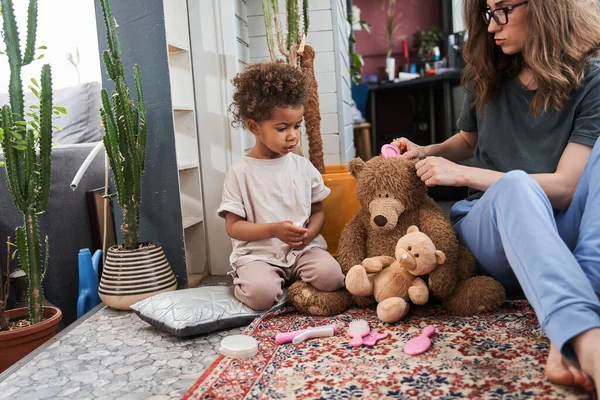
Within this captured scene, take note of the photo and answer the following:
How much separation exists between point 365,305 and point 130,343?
64cm

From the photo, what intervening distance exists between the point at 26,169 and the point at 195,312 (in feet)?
2.03

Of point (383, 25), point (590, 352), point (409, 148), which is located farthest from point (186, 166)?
point (383, 25)

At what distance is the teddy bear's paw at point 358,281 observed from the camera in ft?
4.67

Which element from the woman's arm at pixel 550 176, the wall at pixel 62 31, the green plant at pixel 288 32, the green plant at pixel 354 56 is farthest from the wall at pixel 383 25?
the woman's arm at pixel 550 176

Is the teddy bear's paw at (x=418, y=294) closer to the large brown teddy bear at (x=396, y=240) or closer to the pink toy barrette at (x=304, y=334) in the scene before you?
the large brown teddy bear at (x=396, y=240)

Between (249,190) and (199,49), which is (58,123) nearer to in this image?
(199,49)

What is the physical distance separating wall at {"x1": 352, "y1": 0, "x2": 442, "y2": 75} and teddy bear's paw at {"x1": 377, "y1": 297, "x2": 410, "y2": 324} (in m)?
4.32

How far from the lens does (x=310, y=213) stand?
1746 millimetres

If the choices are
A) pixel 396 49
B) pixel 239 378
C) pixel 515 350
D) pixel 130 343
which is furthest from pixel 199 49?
pixel 396 49

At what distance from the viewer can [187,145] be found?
208 centimetres

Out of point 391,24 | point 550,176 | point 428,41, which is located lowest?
point 550,176

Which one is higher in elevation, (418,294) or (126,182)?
(126,182)

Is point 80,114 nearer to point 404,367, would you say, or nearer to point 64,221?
point 64,221

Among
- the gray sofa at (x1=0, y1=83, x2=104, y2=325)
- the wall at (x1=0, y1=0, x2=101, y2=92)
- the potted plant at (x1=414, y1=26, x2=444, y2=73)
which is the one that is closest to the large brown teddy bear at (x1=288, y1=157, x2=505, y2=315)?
the gray sofa at (x1=0, y1=83, x2=104, y2=325)
